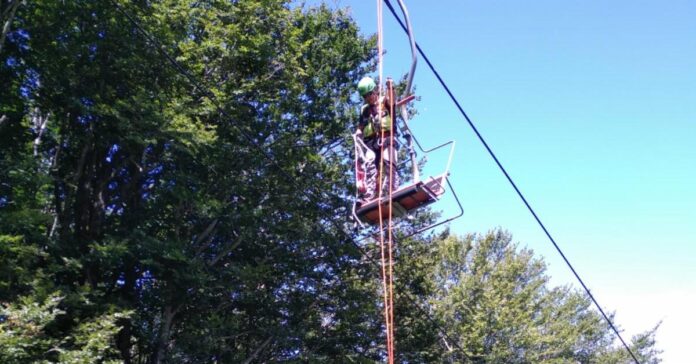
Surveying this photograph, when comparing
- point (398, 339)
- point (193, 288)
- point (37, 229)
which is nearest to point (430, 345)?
point (398, 339)

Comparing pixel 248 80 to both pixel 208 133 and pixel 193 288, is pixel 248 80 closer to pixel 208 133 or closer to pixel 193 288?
pixel 208 133

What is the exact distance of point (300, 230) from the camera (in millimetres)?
13906

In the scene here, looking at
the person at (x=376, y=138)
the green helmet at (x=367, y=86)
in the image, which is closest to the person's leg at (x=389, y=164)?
the person at (x=376, y=138)

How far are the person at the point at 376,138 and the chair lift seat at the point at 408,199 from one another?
0.17 m

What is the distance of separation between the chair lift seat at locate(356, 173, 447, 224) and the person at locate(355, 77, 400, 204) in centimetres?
17

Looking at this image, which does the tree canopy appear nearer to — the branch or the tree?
the branch

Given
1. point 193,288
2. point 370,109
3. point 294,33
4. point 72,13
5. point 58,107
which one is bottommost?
point 370,109

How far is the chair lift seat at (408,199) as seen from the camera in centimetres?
565

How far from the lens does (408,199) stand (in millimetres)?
5762

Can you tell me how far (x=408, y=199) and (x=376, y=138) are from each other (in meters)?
0.95

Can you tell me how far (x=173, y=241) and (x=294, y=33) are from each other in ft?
19.5

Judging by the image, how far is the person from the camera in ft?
20.0

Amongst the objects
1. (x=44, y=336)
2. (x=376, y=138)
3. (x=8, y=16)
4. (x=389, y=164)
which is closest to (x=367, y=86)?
(x=376, y=138)

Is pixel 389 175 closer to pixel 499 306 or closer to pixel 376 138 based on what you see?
pixel 376 138
